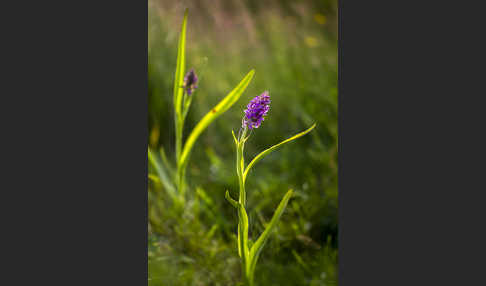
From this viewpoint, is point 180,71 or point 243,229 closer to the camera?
point 243,229

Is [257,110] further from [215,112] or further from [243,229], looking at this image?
[243,229]

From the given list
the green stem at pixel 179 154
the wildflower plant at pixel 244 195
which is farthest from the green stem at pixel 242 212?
the green stem at pixel 179 154

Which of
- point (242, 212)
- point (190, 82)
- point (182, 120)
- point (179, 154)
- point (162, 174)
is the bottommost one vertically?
point (242, 212)

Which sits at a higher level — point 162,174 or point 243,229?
point 162,174

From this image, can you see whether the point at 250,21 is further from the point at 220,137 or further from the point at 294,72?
the point at 220,137

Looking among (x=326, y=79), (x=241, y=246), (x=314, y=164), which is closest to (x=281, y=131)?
(x=314, y=164)

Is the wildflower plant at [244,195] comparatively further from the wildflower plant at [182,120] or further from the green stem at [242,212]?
the wildflower plant at [182,120]

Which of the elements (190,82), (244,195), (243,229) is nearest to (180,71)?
(190,82)

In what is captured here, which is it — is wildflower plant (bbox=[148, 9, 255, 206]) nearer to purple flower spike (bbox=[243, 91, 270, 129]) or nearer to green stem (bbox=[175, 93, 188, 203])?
green stem (bbox=[175, 93, 188, 203])
